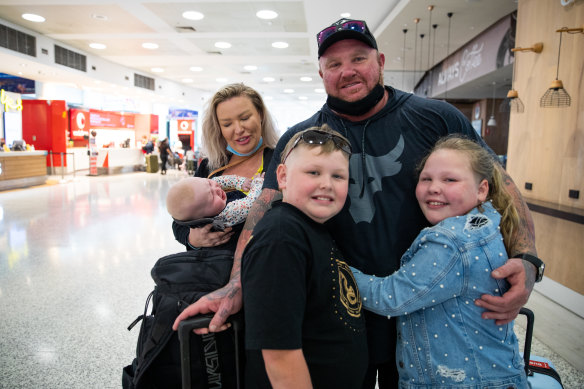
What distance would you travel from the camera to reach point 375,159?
52.3 inches

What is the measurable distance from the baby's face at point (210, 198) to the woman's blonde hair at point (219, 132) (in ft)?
1.12

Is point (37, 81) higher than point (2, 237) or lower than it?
higher

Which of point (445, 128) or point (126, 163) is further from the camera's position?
point (126, 163)

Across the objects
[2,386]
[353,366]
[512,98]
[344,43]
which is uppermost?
[512,98]

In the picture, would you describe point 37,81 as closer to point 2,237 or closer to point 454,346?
point 2,237

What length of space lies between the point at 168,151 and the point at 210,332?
15777 mm

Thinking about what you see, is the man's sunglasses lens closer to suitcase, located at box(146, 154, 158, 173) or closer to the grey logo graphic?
the grey logo graphic

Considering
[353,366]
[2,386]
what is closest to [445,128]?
[353,366]

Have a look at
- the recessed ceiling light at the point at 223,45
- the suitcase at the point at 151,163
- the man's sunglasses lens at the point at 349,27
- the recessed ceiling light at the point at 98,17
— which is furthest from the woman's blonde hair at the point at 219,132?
the suitcase at the point at 151,163

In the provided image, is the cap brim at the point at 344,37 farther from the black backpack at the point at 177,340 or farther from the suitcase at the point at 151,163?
the suitcase at the point at 151,163

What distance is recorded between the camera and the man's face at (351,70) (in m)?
1.31

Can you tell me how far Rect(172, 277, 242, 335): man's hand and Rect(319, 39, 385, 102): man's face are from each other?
737 mm

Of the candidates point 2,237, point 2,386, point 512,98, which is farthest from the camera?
point 2,237

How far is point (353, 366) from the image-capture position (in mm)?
1086
